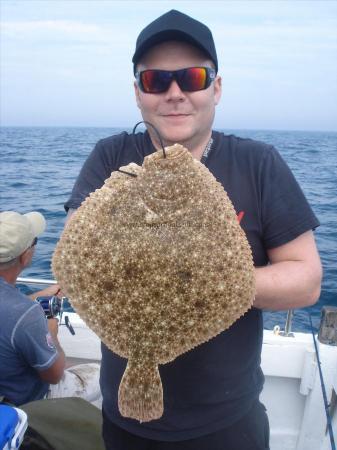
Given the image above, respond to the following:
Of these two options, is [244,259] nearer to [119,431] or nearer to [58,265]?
[58,265]

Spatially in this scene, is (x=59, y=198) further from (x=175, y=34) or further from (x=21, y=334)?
(x=175, y=34)

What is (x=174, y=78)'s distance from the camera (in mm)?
2301

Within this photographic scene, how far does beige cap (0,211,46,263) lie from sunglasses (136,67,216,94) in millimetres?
1917

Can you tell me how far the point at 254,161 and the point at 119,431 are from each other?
5.75ft

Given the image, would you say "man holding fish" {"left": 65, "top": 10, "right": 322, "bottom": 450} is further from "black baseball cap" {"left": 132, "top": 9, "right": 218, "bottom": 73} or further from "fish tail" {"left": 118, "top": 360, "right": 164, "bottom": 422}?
"fish tail" {"left": 118, "top": 360, "right": 164, "bottom": 422}

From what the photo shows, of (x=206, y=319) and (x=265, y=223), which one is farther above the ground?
(x=265, y=223)

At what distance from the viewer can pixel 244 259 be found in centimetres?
205

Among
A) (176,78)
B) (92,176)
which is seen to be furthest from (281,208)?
(92,176)

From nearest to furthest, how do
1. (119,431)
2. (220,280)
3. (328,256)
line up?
(220,280) < (119,431) < (328,256)

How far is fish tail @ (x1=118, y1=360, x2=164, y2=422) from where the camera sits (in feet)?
6.99

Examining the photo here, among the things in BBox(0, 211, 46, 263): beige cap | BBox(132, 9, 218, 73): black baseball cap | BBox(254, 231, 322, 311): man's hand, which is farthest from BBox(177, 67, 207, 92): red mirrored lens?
BBox(0, 211, 46, 263): beige cap

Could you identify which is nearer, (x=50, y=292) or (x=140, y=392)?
(x=140, y=392)

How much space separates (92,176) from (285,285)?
47.4 inches

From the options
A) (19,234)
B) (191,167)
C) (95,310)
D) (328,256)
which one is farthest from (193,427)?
(328,256)
